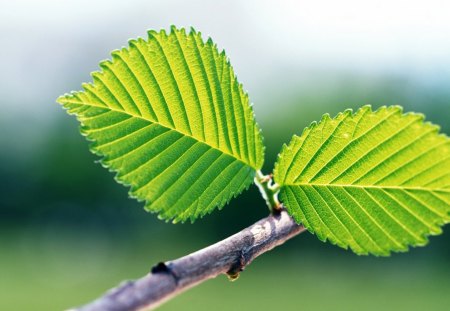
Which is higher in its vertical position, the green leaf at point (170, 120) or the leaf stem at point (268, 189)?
the green leaf at point (170, 120)

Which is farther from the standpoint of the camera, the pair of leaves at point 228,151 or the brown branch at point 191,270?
the pair of leaves at point 228,151

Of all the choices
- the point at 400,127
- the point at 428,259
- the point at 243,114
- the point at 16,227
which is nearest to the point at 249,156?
the point at 243,114

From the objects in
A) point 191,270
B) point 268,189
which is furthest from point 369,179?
point 191,270

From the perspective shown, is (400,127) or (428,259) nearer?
(400,127)

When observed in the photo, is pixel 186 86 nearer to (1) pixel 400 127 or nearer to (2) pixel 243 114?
(2) pixel 243 114

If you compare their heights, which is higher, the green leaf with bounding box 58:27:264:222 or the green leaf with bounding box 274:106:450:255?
the green leaf with bounding box 58:27:264:222
